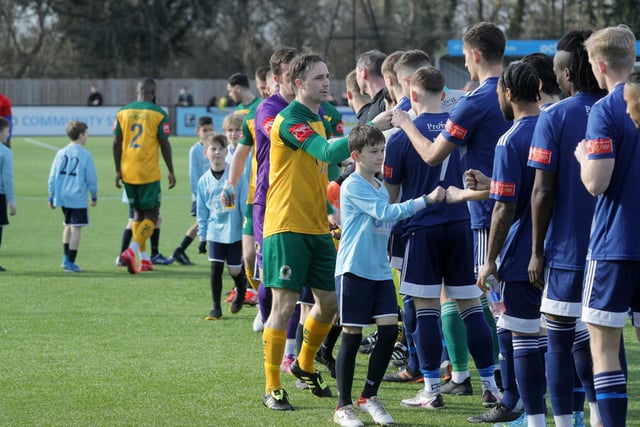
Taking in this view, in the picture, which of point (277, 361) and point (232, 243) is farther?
point (232, 243)

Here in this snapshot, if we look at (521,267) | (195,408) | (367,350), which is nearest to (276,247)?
(195,408)

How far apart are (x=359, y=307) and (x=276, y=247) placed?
2.33 feet

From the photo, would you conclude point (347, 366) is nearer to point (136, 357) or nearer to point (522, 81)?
point (522, 81)

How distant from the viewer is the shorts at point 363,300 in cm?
576

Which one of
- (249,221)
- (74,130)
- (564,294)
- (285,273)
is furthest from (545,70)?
(74,130)

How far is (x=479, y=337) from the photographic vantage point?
6.20m

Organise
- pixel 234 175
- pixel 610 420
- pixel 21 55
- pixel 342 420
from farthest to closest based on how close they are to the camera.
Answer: pixel 21 55 → pixel 234 175 → pixel 342 420 → pixel 610 420

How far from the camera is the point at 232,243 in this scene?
935cm

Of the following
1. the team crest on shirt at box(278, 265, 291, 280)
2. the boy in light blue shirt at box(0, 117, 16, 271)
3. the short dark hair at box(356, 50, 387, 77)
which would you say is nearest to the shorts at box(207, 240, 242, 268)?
the short dark hair at box(356, 50, 387, 77)

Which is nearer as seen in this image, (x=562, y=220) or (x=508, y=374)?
(x=562, y=220)

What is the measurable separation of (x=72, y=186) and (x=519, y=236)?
8048 mm

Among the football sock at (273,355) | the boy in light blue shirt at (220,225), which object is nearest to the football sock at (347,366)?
the football sock at (273,355)

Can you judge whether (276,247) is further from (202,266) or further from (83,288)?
Result: (202,266)

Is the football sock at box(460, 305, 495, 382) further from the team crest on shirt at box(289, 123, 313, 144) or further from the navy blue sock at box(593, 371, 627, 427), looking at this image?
the navy blue sock at box(593, 371, 627, 427)
